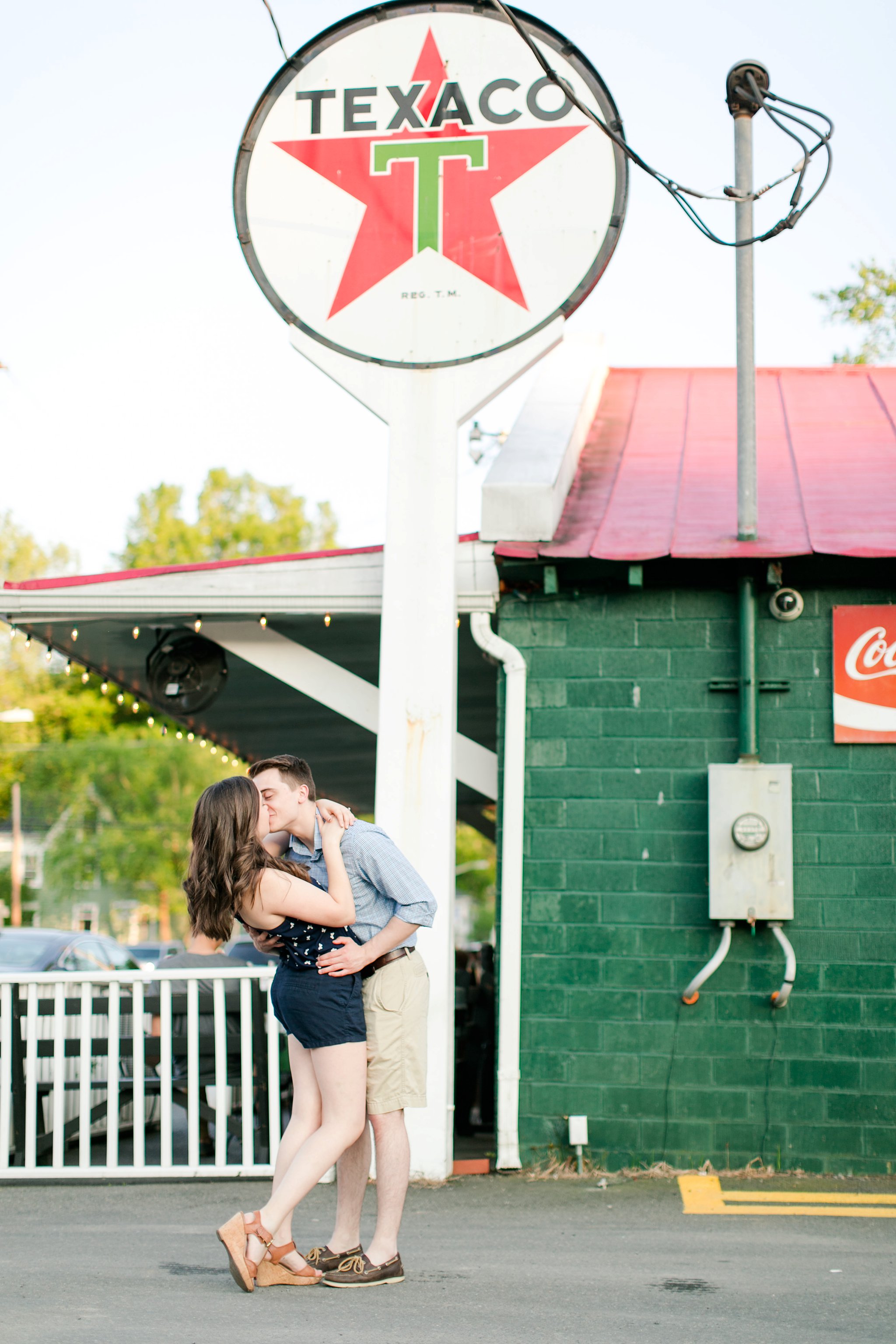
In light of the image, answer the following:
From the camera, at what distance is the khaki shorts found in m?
4.19

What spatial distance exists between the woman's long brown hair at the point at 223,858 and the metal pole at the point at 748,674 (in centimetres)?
313

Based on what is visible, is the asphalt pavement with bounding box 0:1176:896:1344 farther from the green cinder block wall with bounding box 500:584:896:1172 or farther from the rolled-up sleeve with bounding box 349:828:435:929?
the rolled-up sleeve with bounding box 349:828:435:929

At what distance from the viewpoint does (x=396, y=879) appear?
13.9ft

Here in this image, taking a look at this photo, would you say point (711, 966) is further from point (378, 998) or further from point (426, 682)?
point (378, 998)

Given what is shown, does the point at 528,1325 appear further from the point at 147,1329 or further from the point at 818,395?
the point at 818,395

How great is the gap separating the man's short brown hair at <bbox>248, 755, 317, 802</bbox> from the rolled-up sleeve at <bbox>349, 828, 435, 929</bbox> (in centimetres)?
26

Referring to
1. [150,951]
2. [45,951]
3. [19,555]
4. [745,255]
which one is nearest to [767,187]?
[745,255]

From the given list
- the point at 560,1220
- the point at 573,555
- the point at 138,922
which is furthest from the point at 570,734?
the point at 138,922

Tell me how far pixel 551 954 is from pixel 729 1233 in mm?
1757

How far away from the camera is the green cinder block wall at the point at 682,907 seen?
20.7 ft

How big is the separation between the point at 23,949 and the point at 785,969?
964 centimetres

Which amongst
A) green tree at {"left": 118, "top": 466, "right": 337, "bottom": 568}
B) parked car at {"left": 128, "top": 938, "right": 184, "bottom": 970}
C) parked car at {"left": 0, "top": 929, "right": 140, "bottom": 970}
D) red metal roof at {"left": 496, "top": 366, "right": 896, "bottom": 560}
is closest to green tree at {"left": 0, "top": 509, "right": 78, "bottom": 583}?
green tree at {"left": 118, "top": 466, "right": 337, "bottom": 568}

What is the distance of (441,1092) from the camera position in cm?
623

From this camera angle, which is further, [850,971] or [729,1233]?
[850,971]
